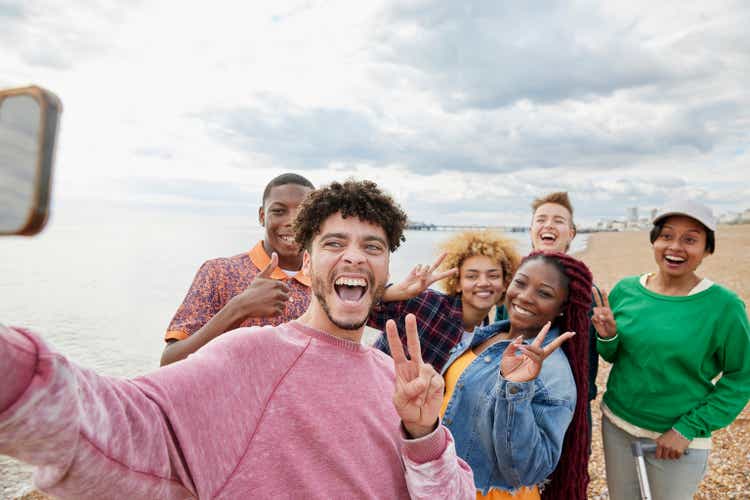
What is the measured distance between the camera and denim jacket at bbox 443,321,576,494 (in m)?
2.38

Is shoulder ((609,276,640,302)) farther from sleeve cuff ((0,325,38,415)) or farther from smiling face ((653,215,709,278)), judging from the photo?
sleeve cuff ((0,325,38,415))

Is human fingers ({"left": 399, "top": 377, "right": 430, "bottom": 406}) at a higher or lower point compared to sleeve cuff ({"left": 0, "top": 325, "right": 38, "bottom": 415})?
lower

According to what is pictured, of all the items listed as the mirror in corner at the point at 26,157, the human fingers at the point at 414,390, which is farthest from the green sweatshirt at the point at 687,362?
the mirror in corner at the point at 26,157

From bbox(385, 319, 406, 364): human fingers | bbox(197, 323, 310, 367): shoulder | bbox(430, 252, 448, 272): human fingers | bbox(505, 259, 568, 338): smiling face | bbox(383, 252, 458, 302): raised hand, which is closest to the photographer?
bbox(197, 323, 310, 367): shoulder

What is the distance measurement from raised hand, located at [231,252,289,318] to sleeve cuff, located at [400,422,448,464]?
4.52ft

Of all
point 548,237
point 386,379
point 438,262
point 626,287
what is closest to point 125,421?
point 386,379

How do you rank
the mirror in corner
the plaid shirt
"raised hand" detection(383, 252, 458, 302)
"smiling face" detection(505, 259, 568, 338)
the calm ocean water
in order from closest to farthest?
the mirror in corner
"smiling face" detection(505, 259, 568, 338)
"raised hand" detection(383, 252, 458, 302)
the plaid shirt
the calm ocean water

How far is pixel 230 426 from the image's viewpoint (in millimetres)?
1465

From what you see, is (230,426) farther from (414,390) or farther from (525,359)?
(525,359)

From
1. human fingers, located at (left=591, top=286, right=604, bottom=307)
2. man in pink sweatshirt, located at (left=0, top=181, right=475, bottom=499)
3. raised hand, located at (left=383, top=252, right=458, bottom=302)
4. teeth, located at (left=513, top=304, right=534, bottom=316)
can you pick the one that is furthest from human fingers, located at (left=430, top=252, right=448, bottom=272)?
man in pink sweatshirt, located at (left=0, top=181, right=475, bottom=499)

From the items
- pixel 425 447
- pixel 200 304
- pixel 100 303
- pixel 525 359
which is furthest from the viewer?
pixel 100 303

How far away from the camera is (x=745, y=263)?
92.0 feet

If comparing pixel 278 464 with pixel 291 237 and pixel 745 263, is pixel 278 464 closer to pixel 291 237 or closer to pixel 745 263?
pixel 291 237

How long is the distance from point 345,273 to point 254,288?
95 centimetres
